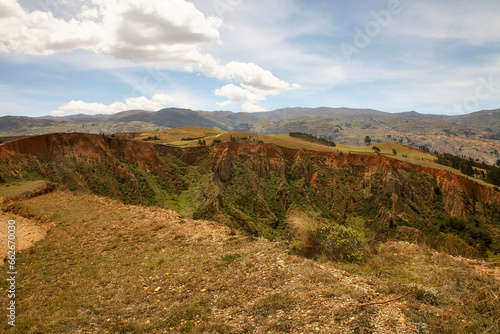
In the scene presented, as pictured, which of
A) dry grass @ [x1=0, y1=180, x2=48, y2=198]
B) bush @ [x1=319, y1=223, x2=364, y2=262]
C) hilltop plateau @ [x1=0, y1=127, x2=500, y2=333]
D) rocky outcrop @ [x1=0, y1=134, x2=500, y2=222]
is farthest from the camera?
rocky outcrop @ [x1=0, y1=134, x2=500, y2=222]

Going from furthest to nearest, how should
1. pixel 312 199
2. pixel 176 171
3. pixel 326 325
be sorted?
pixel 312 199 → pixel 176 171 → pixel 326 325

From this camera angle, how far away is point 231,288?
1066cm

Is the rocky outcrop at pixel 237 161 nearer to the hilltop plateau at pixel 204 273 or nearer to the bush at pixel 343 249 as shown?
the hilltop plateau at pixel 204 273

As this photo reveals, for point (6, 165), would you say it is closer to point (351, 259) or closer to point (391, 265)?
point (351, 259)

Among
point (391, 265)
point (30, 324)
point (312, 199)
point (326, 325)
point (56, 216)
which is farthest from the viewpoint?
point (312, 199)

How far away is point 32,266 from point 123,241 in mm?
4639

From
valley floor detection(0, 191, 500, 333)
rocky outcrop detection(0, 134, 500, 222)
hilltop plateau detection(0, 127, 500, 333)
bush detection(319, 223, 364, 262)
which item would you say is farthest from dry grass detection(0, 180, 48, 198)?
bush detection(319, 223, 364, 262)

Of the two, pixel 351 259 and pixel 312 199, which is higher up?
pixel 351 259

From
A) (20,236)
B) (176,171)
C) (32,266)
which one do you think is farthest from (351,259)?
(176,171)

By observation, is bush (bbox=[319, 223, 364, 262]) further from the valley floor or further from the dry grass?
the dry grass

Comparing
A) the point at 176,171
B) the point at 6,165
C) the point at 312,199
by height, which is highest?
the point at 6,165

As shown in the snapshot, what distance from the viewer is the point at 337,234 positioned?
17.6 meters

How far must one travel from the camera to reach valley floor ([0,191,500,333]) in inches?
315

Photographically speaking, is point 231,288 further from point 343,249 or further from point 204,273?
point 343,249
